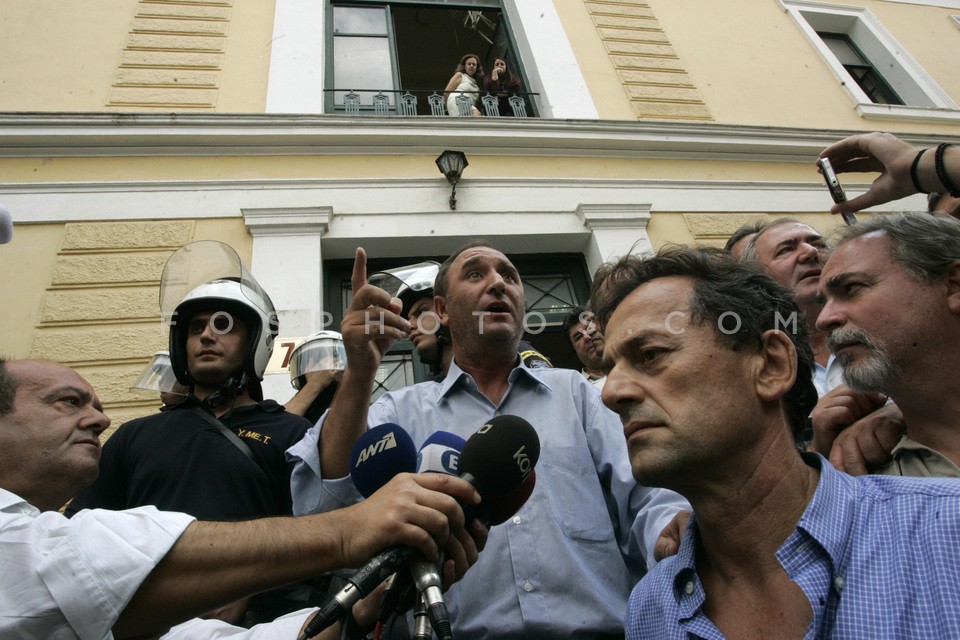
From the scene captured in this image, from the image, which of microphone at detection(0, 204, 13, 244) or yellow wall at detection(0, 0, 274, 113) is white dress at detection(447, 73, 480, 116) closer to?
yellow wall at detection(0, 0, 274, 113)

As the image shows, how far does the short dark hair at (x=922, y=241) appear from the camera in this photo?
1.86 metres

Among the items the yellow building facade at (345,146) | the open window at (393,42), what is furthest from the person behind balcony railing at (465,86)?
the yellow building facade at (345,146)

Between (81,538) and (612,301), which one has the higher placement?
(612,301)

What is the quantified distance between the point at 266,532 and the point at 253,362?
5.62ft

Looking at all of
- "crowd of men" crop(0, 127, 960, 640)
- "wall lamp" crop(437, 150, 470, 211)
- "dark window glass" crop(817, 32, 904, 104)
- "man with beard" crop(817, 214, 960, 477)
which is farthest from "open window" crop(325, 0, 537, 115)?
"man with beard" crop(817, 214, 960, 477)

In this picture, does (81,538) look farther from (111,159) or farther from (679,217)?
(679,217)

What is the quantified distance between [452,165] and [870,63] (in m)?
8.27

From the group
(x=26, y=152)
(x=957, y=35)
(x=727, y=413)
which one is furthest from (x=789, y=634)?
(x=957, y=35)

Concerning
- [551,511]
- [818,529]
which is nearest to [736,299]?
[818,529]

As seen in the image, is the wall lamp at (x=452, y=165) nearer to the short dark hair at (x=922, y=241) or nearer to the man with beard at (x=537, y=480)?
the man with beard at (x=537, y=480)

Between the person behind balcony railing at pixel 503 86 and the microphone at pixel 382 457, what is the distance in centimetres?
703

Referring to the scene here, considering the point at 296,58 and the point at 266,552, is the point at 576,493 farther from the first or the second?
the point at 296,58

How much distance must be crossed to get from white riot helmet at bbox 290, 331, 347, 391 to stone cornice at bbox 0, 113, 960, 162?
3243mm

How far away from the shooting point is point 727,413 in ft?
4.99
